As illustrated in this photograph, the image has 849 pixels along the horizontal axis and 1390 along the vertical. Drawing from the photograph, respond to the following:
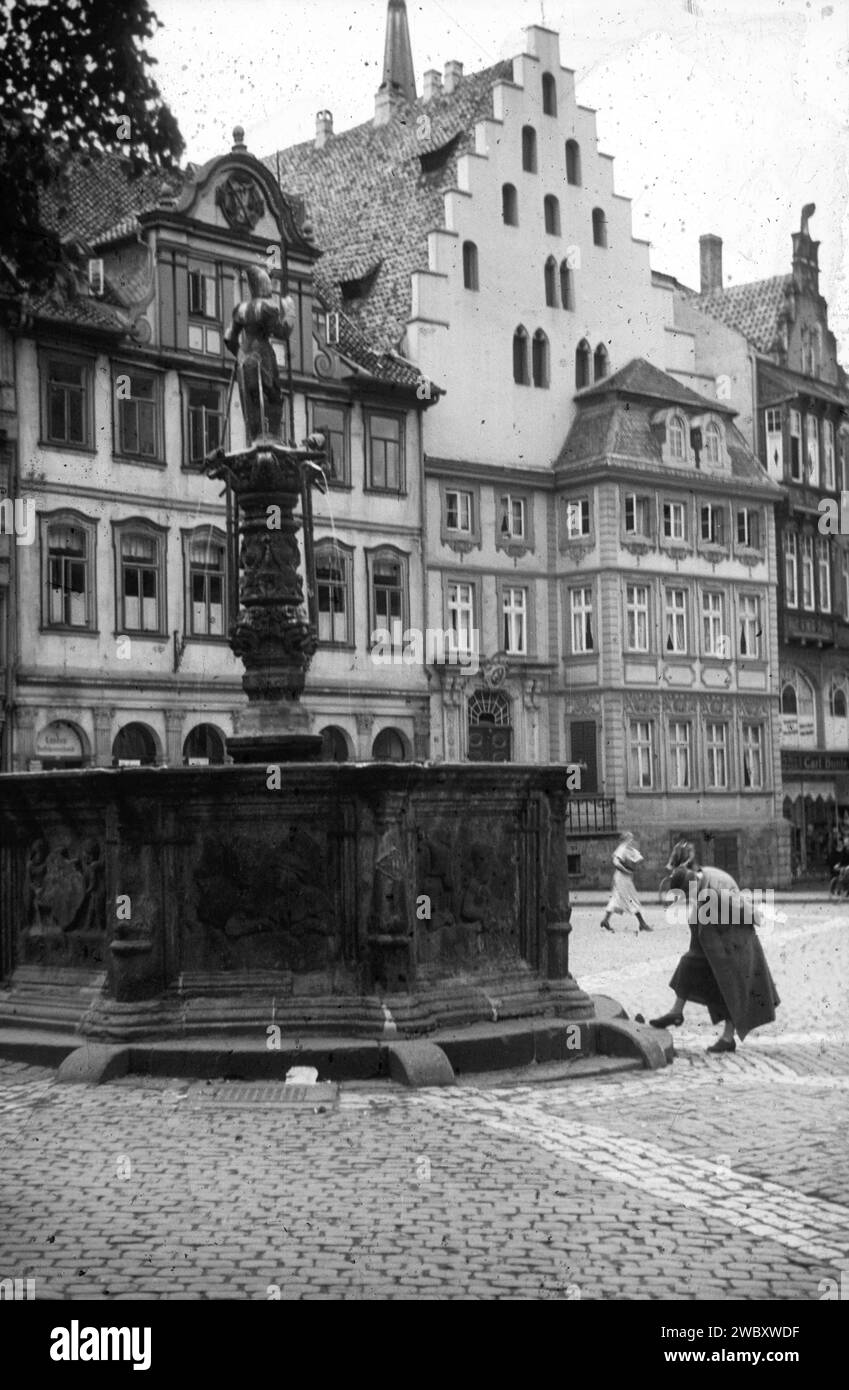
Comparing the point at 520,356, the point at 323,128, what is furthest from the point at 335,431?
the point at 323,128

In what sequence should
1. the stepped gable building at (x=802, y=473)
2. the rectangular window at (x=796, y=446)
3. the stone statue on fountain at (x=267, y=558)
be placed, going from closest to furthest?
the stone statue on fountain at (x=267, y=558) < the stepped gable building at (x=802, y=473) < the rectangular window at (x=796, y=446)

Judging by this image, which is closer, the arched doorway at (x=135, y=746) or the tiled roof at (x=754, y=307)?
the arched doorway at (x=135, y=746)

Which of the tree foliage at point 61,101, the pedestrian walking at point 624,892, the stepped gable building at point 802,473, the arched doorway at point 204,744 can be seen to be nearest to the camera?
the tree foliage at point 61,101

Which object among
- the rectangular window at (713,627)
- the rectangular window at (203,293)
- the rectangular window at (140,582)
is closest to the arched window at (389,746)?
the rectangular window at (140,582)

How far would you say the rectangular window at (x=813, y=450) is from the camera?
165 ft

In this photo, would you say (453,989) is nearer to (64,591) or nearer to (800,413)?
(64,591)

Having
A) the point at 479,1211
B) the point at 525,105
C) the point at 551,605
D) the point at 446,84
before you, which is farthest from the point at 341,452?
the point at 479,1211

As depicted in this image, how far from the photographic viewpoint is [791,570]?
49.7 metres

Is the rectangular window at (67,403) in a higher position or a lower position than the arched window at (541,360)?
lower

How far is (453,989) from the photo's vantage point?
478 inches

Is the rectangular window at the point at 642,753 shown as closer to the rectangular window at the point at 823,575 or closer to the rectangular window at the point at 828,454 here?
the rectangular window at the point at 823,575

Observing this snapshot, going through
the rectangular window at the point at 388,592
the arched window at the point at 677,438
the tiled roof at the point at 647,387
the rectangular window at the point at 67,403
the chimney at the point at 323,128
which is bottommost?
the rectangular window at the point at 388,592

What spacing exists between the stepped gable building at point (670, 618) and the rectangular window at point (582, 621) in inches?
1.5

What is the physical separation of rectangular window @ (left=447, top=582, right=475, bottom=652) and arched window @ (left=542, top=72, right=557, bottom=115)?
11.4 m
